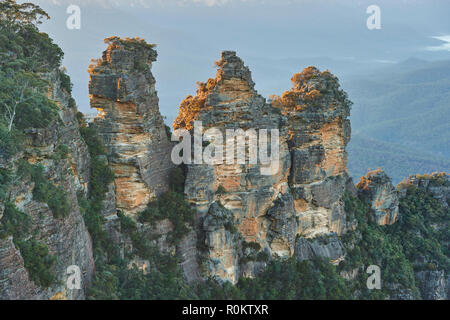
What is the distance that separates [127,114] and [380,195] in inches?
994

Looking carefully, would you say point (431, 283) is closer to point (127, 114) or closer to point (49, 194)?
point (127, 114)

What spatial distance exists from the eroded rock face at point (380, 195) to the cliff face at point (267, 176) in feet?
16.3

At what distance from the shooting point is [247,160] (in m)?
30.4

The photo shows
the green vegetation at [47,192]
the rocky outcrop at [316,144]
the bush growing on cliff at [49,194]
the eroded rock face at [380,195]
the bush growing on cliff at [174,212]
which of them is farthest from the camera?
the eroded rock face at [380,195]

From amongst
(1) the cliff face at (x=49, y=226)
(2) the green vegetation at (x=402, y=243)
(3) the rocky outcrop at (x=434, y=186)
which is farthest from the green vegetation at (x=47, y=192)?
(3) the rocky outcrop at (x=434, y=186)

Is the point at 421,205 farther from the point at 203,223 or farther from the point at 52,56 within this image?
the point at 52,56

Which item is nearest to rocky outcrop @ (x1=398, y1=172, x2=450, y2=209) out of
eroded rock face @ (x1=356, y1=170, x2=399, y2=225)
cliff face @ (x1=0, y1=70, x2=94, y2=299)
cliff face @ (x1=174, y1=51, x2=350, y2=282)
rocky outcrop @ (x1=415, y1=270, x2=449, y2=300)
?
eroded rock face @ (x1=356, y1=170, x2=399, y2=225)

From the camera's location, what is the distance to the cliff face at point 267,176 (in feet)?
96.0

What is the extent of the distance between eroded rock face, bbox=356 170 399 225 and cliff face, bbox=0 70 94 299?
2707 cm

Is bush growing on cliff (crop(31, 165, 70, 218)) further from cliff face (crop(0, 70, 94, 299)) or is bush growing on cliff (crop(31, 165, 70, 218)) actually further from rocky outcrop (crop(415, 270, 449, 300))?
rocky outcrop (crop(415, 270, 449, 300))

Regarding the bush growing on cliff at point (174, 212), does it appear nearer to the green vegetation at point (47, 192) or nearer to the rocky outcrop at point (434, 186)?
the green vegetation at point (47, 192)

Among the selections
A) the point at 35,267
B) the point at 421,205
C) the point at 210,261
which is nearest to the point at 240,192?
the point at 210,261

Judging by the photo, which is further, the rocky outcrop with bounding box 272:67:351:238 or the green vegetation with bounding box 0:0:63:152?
the rocky outcrop with bounding box 272:67:351:238

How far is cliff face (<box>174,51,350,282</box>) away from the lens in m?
29.2
